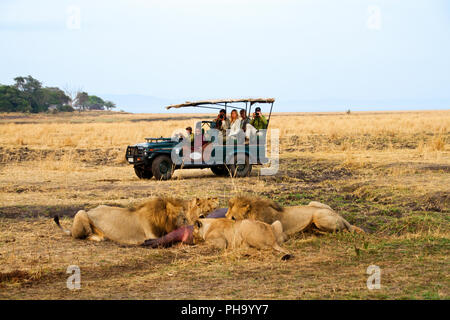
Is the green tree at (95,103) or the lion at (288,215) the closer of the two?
the lion at (288,215)

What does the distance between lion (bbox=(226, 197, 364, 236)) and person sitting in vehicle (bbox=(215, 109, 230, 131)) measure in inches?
314

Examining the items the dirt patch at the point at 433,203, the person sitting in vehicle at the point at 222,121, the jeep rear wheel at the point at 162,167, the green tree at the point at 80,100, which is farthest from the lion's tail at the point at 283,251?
the green tree at the point at 80,100

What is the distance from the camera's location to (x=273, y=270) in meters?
6.61

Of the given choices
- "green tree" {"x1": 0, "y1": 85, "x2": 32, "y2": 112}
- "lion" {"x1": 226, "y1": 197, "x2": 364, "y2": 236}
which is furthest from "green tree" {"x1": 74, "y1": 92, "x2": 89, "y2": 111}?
"lion" {"x1": 226, "y1": 197, "x2": 364, "y2": 236}

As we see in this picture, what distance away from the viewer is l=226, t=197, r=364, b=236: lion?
325 inches

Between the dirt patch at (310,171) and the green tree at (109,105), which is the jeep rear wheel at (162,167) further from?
the green tree at (109,105)

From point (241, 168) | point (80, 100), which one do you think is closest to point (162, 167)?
point (241, 168)

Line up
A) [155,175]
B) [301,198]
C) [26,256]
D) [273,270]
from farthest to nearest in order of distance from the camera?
[155,175] → [301,198] → [26,256] → [273,270]

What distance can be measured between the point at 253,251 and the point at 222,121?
30.6 feet

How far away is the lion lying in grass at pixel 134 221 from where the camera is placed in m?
8.21

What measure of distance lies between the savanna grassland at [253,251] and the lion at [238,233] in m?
0.16

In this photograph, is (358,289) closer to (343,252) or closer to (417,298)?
(417,298)

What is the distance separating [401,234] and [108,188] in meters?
7.99
